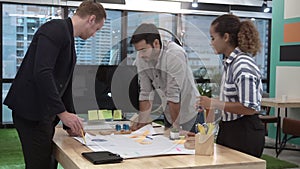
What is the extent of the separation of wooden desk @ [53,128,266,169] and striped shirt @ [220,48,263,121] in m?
0.23

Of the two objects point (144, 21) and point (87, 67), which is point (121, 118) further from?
point (144, 21)

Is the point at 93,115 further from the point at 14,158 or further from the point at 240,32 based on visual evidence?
the point at 14,158

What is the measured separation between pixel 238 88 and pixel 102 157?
692 millimetres

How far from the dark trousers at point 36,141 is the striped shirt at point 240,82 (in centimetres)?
83

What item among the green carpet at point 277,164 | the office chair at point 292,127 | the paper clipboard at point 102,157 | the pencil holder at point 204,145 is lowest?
the green carpet at point 277,164

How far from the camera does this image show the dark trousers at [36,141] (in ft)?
6.32

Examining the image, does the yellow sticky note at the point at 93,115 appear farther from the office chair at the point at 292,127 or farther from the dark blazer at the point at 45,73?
the office chair at the point at 292,127

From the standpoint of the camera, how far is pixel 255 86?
6.13 feet

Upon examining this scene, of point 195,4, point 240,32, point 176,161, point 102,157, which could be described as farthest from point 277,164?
point 195,4

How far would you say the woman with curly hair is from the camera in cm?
187

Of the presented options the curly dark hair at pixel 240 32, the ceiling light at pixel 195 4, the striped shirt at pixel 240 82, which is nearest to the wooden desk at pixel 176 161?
the striped shirt at pixel 240 82

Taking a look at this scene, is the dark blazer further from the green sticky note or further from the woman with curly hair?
the woman with curly hair

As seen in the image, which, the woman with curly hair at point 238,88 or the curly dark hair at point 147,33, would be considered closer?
the woman with curly hair at point 238,88

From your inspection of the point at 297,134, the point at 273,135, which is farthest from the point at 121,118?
the point at 273,135
